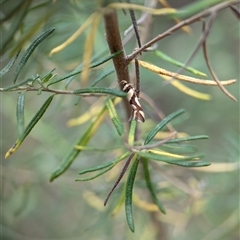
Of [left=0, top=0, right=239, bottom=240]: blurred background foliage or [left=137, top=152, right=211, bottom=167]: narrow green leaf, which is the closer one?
[left=137, top=152, right=211, bottom=167]: narrow green leaf

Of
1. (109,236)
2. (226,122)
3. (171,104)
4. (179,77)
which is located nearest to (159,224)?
(109,236)

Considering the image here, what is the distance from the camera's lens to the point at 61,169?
27 centimetres

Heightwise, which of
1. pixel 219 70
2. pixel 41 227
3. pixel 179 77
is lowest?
pixel 41 227

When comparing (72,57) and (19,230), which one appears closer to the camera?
(72,57)

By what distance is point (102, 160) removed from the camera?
0.52 metres

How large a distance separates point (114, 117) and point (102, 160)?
284 millimetres

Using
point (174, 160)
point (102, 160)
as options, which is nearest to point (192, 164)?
point (174, 160)

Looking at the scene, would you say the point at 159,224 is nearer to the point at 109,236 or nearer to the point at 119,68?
the point at 109,236

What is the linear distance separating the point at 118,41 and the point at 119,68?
2cm

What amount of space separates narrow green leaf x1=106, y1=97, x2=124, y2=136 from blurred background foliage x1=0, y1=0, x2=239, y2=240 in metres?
0.02

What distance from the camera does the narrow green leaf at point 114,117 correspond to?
23 centimetres

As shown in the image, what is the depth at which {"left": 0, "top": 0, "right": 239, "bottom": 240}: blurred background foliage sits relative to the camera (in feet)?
1.32

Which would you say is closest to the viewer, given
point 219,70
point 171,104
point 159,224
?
point 159,224

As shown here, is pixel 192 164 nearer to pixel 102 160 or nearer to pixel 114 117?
pixel 114 117
